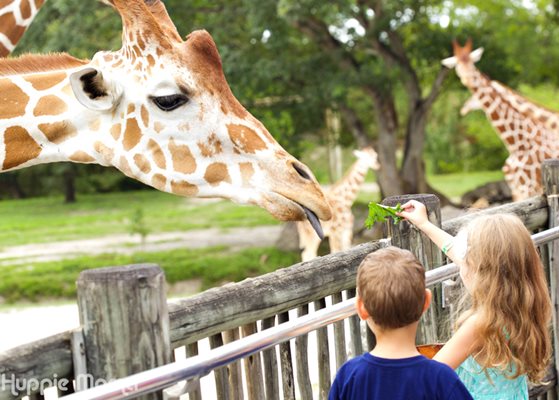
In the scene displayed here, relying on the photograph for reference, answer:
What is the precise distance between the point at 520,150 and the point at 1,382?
8.02m

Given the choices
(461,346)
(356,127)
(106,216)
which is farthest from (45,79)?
(106,216)

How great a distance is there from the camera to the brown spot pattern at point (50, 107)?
312cm

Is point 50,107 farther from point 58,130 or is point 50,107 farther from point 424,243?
point 424,243

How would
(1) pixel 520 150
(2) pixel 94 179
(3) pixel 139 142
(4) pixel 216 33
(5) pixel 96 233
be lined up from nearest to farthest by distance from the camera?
1. (3) pixel 139 142
2. (1) pixel 520 150
3. (4) pixel 216 33
4. (5) pixel 96 233
5. (2) pixel 94 179

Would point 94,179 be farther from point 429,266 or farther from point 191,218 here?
point 429,266

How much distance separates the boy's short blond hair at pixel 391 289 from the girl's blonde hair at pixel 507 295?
1.31 feet

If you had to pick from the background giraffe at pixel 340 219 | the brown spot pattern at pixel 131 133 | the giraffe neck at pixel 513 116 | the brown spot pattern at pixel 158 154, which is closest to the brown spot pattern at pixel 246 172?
the brown spot pattern at pixel 158 154

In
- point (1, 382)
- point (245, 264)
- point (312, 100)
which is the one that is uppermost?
point (312, 100)

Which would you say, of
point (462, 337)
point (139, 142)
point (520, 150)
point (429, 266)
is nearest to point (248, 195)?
point (139, 142)

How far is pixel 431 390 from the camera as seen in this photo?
5.84ft

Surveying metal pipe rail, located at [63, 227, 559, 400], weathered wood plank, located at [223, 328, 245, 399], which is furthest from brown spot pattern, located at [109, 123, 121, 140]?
metal pipe rail, located at [63, 227, 559, 400]

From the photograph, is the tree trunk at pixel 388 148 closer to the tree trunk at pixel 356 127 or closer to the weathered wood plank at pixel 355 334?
the tree trunk at pixel 356 127

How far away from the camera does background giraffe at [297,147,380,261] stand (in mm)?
8788

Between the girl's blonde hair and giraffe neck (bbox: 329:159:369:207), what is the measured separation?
294 inches
